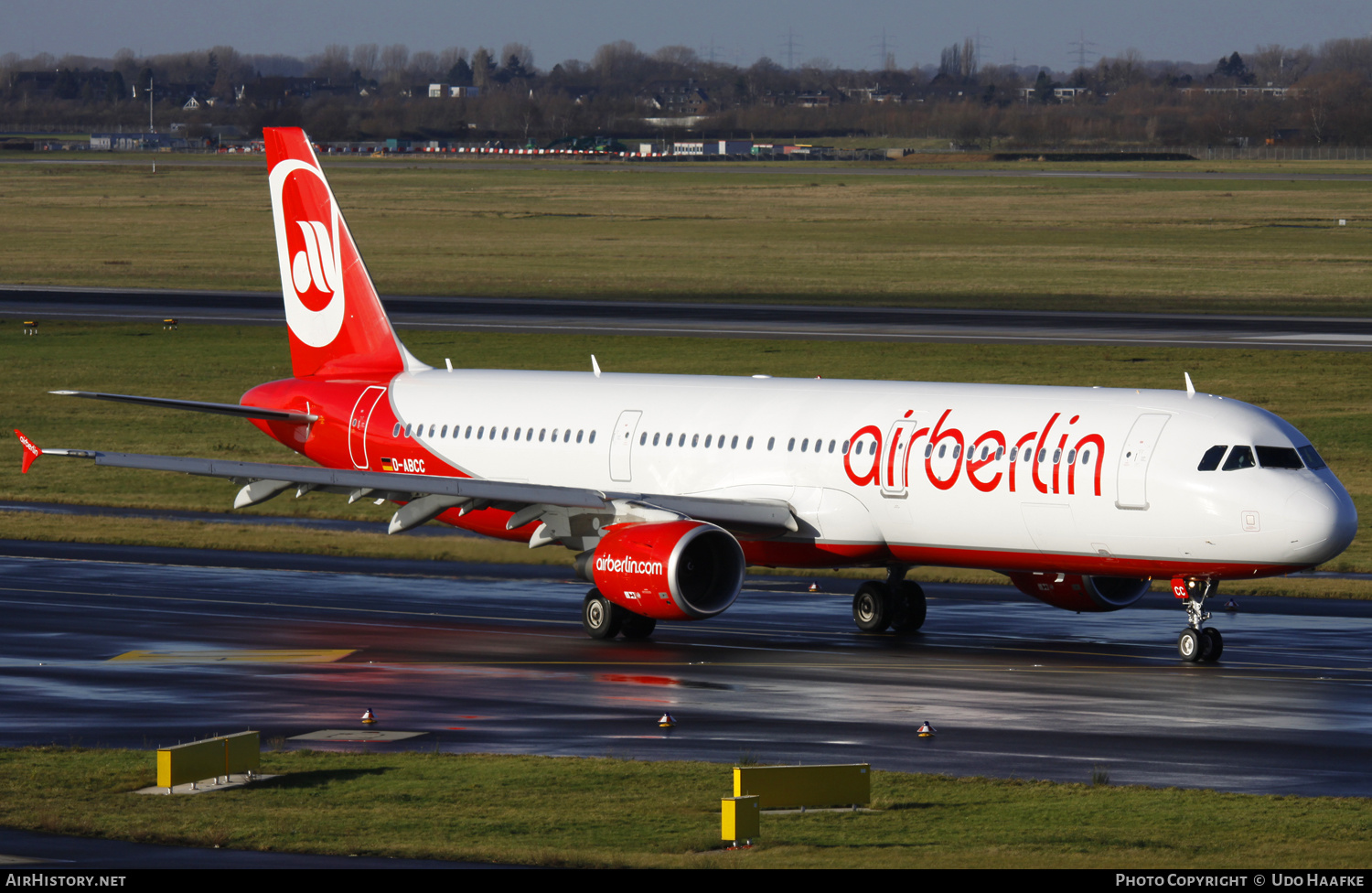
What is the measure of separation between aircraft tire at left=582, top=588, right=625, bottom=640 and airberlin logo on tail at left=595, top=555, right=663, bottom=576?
4.31ft

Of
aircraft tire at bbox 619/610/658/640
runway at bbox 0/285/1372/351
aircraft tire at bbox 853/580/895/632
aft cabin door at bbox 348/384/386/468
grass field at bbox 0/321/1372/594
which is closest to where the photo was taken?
aircraft tire at bbox 619/610/658/640

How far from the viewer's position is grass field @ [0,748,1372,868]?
19.9m

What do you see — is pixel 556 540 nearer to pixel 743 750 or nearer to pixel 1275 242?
pixel 743 750

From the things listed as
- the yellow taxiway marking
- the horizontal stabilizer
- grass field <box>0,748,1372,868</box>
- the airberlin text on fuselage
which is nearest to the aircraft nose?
the airberlin text on fuselage

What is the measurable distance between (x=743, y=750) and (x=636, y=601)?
29.5ft

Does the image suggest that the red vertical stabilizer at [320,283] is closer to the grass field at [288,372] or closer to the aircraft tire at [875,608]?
the grass field at [288,372]

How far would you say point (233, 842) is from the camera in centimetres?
2038

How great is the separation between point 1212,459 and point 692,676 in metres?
9.32

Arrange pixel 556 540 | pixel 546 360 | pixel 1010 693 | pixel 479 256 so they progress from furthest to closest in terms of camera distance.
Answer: pixel 479 256
pixel 546 360
pixel 556 540
pixel 1010 693

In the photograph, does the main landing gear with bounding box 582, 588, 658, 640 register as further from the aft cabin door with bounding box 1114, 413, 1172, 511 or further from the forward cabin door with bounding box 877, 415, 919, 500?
the aft cabin door with bounding box 1114, 413, 1172, 511

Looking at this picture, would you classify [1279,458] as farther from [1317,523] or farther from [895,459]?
[895,459]

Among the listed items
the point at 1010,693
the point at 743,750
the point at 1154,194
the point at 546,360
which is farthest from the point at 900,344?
the point at 1154,194

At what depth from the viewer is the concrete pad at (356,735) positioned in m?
26.7

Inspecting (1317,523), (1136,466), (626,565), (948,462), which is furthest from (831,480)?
(1317,523)
